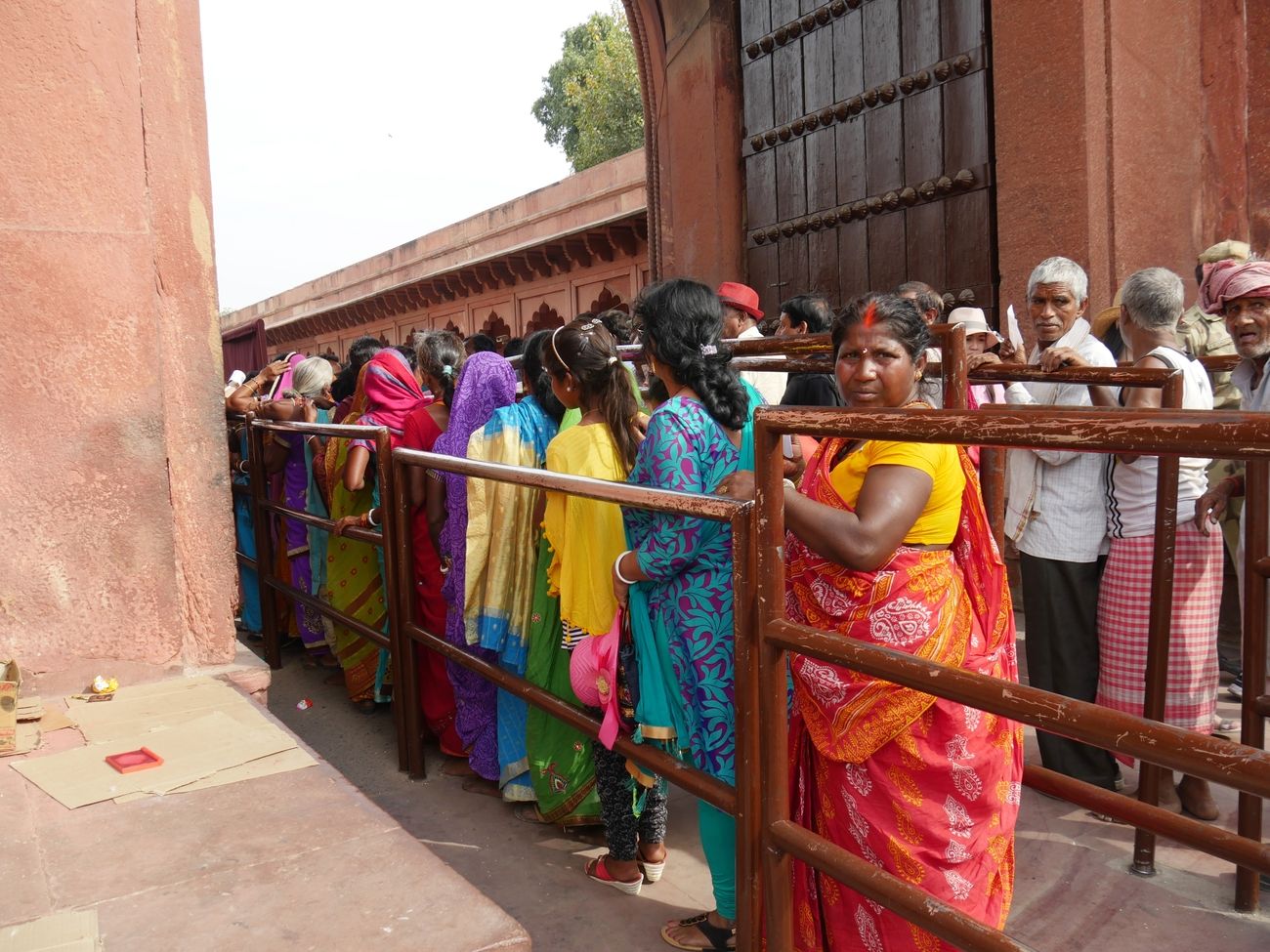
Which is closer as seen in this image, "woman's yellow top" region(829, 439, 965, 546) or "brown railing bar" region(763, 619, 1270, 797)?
"brown railing bar" region(763, 619, 1270, 797)

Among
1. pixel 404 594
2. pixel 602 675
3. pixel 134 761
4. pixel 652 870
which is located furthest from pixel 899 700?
pixel 404 594

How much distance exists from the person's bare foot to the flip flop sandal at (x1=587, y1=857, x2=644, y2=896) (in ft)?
5.09

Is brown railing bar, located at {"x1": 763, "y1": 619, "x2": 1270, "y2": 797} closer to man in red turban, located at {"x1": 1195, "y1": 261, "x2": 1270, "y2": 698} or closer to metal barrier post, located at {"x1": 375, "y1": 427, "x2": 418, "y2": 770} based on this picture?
man in red turban, located at {"x1": 1195, "y1": 261, "x2": 1270, "y2": 698}

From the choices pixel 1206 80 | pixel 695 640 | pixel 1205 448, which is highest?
pixel 1206 80

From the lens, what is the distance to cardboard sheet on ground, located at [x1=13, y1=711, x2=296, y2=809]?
7.41 ft

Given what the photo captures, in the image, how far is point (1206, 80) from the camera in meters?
4.93

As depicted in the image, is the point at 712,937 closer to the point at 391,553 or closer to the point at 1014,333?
the point at 391,553

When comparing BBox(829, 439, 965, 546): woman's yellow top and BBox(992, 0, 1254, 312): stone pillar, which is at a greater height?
BBox(992, 0, 1254, 312): stone pillar

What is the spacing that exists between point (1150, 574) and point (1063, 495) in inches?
13.1

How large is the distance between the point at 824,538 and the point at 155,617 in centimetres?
219

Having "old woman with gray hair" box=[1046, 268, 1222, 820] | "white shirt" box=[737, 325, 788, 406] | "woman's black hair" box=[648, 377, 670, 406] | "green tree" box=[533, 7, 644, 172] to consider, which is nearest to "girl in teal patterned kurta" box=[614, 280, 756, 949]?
"woman's black hair" box=[648, 377, 670, 406]

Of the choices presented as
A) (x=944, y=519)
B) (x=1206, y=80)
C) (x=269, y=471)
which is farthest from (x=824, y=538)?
(x=1206, y=80)

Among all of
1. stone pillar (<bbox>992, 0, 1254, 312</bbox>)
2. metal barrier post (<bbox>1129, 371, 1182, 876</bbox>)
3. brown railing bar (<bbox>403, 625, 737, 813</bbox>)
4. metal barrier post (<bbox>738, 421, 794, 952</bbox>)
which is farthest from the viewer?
stone pillar (<bbox>992, 0, 1254, 312</bbox>)

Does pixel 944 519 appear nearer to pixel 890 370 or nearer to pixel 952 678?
pixel 890 370
